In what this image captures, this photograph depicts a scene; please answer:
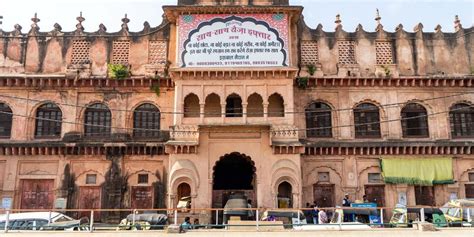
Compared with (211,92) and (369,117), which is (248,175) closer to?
(211,92)

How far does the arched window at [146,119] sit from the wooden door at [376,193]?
39.8 feet

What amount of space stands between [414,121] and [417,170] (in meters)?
2.83

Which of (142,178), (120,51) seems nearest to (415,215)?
(142,178)

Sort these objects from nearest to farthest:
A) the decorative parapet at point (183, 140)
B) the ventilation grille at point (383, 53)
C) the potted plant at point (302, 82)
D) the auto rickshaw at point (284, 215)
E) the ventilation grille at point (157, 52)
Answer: the auto rickshaw at point (284, 215) < the decorative parapet at point (183, 140) < the potted plant at point (302, 82) < the ventilation grille at point (157, 52) < the ventilation grille at point (383, 53)

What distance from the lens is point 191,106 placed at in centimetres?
2316

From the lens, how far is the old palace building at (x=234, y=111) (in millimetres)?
22031

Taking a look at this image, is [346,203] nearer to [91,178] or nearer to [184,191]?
[184,191]

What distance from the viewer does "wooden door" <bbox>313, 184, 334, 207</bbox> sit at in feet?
76.1

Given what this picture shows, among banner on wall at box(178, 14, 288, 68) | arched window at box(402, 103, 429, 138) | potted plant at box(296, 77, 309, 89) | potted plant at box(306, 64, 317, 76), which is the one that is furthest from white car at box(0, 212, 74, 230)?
arched window at box(402, 103, 429, 138)

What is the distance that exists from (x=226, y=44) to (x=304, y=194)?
906 centimetres

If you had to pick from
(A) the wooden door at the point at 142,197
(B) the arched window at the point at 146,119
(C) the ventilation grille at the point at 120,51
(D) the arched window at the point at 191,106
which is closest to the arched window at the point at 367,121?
(D) the arched window at the point at 191,106

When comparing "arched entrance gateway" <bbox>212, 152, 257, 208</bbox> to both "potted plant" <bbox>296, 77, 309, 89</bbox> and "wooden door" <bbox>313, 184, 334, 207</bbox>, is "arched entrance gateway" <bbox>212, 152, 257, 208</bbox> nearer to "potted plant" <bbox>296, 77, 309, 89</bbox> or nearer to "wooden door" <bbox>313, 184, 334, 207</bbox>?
"wooden door" <bbox>313, 184, 334, 207</bbox>

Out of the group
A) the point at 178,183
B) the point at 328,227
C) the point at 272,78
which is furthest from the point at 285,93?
the point at 328,227

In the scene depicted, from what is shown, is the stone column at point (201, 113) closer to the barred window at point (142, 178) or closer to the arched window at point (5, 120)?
the barred window at point (142, 178)
